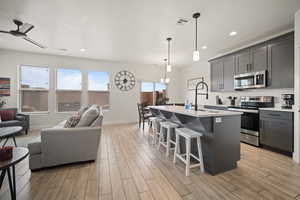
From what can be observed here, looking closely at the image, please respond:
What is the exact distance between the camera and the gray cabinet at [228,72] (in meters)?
4.03

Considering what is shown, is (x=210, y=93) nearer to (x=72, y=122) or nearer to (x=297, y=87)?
(x=297, y=87)

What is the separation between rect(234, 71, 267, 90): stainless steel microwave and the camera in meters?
3.23

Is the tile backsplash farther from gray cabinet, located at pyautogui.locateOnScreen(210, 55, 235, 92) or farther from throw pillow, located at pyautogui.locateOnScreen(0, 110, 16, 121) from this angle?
throw pillow, located at pyautogui.locateOnScreen(0, 110, 16, 121)

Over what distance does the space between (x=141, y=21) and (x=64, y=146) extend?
2.73 metres

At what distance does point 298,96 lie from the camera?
2258mm

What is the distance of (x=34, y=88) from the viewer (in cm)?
470

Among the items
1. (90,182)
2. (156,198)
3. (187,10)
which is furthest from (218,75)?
(90,182)

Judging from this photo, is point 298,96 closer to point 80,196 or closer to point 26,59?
point 80,196

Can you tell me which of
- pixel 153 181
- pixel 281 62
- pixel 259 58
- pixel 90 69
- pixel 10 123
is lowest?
pixel 153 181

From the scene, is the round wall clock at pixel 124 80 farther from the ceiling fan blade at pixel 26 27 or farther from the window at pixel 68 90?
the ceiling fan blade at pixel 26 27

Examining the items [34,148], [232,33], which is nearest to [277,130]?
[232,33]

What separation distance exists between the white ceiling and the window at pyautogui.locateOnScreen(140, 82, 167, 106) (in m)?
2.53

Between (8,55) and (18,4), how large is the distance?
340 centimetres

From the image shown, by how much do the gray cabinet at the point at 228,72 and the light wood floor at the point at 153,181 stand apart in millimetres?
2254
